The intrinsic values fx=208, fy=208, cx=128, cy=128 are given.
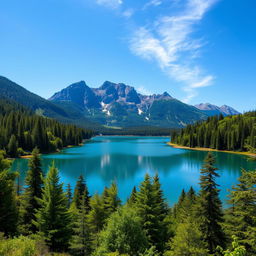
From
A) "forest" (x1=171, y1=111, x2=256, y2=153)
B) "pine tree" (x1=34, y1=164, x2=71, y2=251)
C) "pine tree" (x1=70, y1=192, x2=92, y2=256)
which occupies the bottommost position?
"pine tree" (x1=70, y1=192, x2=92, y2=256)

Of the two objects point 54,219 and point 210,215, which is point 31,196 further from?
point 210,215

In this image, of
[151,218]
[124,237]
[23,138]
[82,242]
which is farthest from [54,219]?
[23,138]

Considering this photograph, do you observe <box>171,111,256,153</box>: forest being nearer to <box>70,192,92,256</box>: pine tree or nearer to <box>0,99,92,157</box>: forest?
<box>0,99,92,157</box>: forest

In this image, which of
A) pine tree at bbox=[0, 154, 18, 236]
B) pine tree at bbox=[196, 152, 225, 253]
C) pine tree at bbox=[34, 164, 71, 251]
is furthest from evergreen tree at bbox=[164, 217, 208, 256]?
pine tree at bbox=[0, 154, 18, 236]

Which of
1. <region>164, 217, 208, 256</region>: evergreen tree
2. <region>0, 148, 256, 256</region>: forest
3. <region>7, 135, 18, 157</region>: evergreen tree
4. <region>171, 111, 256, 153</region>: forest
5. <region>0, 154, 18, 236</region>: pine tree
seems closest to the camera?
<region>164, 217, 208, 256</region>: evergreen tree

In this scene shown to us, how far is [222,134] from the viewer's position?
4769 inches

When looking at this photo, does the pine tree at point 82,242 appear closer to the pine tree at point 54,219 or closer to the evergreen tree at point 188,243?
the pine tree at point 54,219

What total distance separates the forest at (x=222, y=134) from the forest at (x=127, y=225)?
94.3 meters

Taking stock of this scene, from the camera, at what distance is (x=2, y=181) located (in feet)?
63.3

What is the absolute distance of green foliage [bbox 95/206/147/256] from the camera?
13367 millimetres

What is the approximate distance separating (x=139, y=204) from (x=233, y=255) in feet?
→ 44.6

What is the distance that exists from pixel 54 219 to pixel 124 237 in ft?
25.1

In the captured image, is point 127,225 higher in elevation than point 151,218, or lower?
higher

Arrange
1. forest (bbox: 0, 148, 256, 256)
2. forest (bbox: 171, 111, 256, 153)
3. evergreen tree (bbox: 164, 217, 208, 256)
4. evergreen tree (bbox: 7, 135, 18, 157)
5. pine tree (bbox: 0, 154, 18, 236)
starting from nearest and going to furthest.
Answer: evergreen tree (bbox: 164, 217, 208, 256) < forest (bbox: 0, 148, 256, 256) < pine tree (bbox: 0, 154, 18, 236) < evergreen tree (bbox: 7, 135, 18, 157) < forest (bbox: 171, 111, 256, 153)
